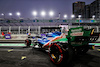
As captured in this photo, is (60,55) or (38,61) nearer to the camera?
(60,55)

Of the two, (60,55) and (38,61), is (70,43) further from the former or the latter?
(38,61)

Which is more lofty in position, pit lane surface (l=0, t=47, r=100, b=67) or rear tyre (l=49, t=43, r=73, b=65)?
rear tyre (l=49, t=43, r=73, b=65)

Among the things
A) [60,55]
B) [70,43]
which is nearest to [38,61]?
[60,55]

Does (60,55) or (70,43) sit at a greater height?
(70,43)

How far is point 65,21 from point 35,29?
9133mm

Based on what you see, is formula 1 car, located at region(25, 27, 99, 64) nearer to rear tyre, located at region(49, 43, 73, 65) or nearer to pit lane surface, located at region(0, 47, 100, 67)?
rear tyre, located at region(49, 43, 73, 65)

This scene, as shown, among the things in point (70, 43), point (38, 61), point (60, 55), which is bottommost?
point (38, 61)

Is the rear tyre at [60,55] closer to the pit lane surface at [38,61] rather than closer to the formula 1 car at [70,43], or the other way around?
the formula 1 car at [70,43]

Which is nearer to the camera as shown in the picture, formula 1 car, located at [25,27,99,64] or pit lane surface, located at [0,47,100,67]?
formula 1 car, located at [25,27,99,64]

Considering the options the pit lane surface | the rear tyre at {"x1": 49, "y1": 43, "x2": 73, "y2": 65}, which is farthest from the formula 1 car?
the pit lane surface

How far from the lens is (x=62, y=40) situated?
10.3ft

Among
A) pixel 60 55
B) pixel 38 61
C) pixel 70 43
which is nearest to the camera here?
pixel 60 55

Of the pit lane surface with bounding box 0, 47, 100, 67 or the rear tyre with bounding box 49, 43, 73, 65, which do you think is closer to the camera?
the rear tyre with bounding box 49, 43, 73, 65

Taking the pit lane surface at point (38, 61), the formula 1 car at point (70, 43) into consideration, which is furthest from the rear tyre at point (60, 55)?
the pit lane surface at point (38, 61)
